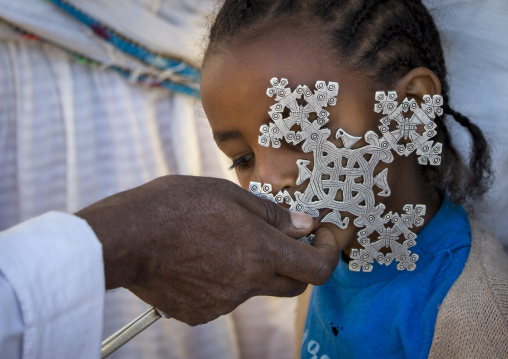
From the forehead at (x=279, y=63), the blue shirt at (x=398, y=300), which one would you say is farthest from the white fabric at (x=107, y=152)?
the forehead at (x=279, y=63)

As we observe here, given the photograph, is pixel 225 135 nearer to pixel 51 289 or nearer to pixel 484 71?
pixel 51 289

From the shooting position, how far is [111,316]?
2.06m

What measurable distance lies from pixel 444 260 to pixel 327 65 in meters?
0.54

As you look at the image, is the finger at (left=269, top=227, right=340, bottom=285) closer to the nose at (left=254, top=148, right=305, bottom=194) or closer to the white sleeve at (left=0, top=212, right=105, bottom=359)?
the nose at (left=254, top=148, right=305, bottom=194)

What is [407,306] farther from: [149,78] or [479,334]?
[149,78]

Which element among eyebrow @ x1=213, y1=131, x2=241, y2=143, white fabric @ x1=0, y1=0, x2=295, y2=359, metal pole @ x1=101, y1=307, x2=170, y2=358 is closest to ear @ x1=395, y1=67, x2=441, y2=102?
eyebrow @ x1=213, y1=131, x2=241, y2=143

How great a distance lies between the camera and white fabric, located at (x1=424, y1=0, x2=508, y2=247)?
175 centimetres

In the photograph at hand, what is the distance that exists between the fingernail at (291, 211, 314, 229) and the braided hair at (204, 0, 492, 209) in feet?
1.15

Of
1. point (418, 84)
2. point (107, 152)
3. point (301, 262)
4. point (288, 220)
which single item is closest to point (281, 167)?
point (288, 220)

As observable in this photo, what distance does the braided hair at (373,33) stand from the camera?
1271 mm

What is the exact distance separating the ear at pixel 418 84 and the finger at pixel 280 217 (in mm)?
362

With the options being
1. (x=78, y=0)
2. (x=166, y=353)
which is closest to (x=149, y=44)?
(x=78, y=0)

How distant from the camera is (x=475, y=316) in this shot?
1.16 metres

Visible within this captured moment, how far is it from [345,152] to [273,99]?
0.19 meters
